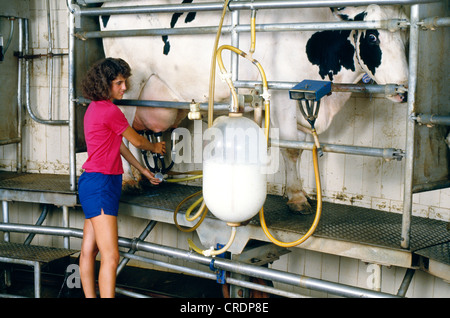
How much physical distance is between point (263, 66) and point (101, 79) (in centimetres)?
113

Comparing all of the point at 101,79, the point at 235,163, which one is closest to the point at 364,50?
the point at 235,163

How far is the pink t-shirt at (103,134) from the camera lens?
319 cm

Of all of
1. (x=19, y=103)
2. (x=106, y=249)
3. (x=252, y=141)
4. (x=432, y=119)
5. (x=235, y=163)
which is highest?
(x=19, y=103)

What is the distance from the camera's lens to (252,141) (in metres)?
2.65

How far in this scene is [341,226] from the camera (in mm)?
3307

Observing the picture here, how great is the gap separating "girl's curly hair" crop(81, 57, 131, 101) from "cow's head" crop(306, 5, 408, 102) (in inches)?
50.0

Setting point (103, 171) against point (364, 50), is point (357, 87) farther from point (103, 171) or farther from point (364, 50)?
point (103, 171)

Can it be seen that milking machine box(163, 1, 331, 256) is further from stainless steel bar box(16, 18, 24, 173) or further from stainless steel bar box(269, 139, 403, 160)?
stainless steel bar box(16, 18, 24, 173)

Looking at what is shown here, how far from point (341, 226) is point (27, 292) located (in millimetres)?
2706

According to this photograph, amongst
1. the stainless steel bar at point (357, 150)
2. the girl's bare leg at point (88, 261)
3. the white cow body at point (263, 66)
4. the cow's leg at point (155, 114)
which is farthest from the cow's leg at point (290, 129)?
the girl's bare leg at point (88, 261)

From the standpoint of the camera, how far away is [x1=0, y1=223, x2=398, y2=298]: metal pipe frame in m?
2.67
